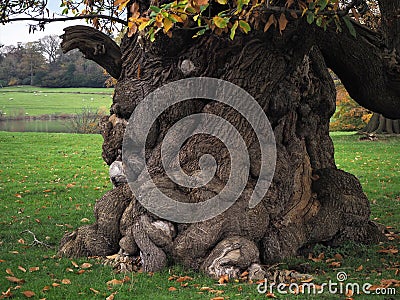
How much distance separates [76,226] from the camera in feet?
32.4

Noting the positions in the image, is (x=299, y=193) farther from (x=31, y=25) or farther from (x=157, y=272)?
(x=31, y=25)

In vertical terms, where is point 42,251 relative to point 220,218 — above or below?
below

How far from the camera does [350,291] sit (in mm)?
5961

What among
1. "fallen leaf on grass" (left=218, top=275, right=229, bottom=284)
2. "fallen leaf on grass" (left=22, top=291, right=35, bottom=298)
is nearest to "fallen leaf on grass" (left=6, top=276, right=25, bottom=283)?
"fallen leaf on grass" (left=22, top=291, right=35, bottom=298)

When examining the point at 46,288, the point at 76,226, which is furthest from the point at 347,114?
the point at 46,288

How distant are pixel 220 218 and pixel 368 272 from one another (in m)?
1.91

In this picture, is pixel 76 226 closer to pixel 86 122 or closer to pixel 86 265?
pixel 86 265

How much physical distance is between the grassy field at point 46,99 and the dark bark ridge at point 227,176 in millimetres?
41657

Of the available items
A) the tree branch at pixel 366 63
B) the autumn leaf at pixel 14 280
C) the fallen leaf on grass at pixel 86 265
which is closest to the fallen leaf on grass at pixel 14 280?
the autumn leaf at pixel 14 280

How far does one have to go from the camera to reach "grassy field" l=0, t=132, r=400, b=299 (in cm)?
614

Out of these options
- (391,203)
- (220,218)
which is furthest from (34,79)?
(220,218)

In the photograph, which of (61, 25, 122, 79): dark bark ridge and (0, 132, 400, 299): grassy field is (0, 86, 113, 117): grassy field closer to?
(0, 132, 400, 299): grassy field

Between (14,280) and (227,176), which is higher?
(227,176)

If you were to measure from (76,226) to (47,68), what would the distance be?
41.8 metres
